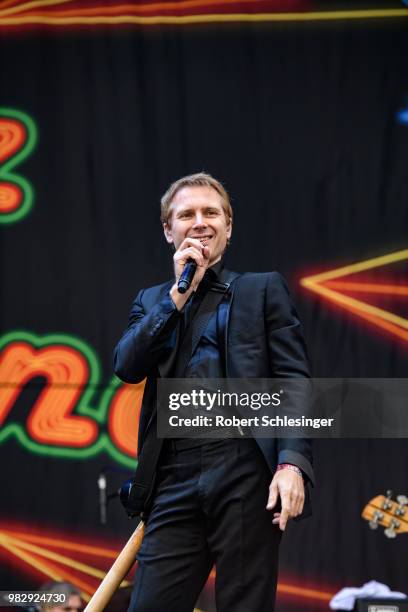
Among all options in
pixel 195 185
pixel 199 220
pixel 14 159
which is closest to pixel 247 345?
pixel 199 220

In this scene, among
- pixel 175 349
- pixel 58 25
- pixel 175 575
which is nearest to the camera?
pixel 175 575

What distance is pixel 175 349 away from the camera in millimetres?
1791

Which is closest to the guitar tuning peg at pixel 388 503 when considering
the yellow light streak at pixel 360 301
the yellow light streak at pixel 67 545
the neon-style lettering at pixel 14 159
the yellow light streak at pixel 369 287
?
the yellow light streak at pixel 360 301

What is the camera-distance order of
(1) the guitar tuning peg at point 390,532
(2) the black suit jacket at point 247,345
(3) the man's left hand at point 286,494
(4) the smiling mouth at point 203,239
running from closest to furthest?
(3) the man's left hand at point 286,494 → (2) the black suit jacket at point 247,345 → (4) the smiling mouth at point 203,239 → (1) the guitar tuning peg at point 390,532

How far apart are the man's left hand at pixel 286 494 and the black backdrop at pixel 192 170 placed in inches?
72.7

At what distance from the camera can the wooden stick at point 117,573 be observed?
1.79 metres

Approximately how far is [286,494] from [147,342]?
16.8 inches

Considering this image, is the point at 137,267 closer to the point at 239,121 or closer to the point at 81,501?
the point at 239,121

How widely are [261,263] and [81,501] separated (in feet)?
4.14

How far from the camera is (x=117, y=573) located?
1.81m

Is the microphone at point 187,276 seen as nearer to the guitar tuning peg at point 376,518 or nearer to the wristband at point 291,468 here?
the wristband at point 291,468

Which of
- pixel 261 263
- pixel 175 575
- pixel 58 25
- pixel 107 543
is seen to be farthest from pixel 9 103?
pixel 175 575

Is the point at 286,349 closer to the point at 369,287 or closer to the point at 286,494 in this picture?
the point at 286,494

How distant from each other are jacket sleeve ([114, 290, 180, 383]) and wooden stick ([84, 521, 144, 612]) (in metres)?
0.34
